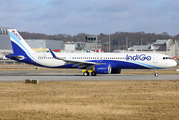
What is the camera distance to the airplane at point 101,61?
45.5 m

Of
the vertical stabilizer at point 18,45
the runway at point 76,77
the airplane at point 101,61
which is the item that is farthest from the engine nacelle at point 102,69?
the vertical stabilizer at point 18,45

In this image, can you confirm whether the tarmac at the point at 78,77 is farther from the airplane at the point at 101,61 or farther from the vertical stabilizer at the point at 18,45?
the vertical stabilizer at the point at 18,45

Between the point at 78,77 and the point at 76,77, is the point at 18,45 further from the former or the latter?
the point at 78,77

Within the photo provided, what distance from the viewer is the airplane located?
45500 mm

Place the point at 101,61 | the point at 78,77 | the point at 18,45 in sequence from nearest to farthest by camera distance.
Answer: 1. the point at 78,77
2. the point at 101,61
3. the point at 18,45

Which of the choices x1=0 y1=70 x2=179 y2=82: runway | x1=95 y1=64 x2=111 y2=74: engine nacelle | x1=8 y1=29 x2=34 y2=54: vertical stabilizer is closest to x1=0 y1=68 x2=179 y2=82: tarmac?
x1=0 y1=70 x2=179 y2=82: runway

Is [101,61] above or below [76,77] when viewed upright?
above

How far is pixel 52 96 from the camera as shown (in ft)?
70.4

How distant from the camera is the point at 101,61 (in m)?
46.5

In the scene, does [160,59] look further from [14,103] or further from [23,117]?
[23,117]

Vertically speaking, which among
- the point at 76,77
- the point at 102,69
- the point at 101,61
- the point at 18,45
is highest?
the point at 18,45

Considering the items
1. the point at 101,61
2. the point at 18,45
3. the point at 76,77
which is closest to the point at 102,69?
the point at 101,61

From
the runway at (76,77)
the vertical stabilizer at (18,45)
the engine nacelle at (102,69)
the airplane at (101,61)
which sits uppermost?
the vertical stabilizer at (18,45)

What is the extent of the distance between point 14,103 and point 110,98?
6.95m
